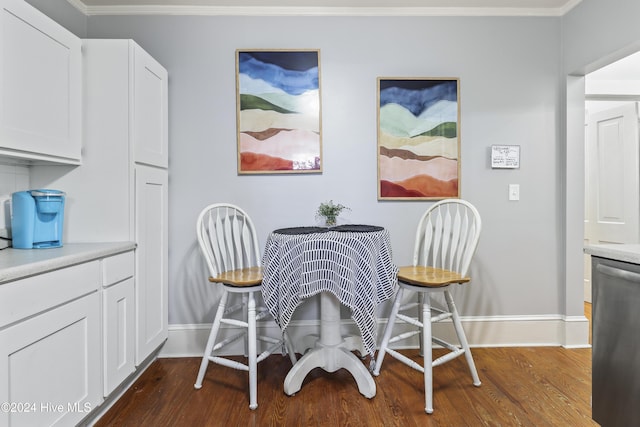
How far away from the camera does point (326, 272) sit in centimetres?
168

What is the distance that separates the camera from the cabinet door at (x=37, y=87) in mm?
1423

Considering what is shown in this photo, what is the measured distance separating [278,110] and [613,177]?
3104mm

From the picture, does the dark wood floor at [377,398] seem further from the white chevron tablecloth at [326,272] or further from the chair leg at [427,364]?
the white chevron tablecloth at [326,272]

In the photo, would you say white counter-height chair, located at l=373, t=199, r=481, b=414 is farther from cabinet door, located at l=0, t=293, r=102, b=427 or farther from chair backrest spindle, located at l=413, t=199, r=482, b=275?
cabinet door, located at l=0, t=293, r=102, b=427

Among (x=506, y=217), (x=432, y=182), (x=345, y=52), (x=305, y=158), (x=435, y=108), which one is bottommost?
(x=506, y=217)

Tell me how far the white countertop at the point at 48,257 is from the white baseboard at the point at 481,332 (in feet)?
2.83

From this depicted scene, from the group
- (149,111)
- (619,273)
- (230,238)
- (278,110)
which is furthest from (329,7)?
(619,273)

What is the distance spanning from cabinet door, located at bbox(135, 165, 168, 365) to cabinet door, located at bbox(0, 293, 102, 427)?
399 mm

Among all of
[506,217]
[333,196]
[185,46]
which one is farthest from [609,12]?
[185,46]

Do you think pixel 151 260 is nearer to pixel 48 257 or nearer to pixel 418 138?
pixel 48 257

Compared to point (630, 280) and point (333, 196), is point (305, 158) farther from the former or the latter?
point (630, 280)

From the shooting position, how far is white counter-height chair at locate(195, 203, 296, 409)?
1.83 m

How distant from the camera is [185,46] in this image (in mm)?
2410

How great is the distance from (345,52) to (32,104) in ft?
5.98
